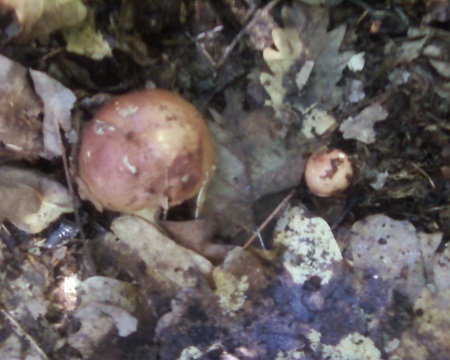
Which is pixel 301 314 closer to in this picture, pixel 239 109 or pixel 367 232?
pixel 367 232

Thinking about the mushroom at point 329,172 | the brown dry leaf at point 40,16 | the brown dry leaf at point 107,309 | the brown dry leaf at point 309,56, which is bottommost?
the brown dry leaf at point 107,309

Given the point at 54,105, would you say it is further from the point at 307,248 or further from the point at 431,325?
the point at 431,325

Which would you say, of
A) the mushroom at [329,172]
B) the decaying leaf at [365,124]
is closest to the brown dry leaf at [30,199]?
the mushroom at [329,172]

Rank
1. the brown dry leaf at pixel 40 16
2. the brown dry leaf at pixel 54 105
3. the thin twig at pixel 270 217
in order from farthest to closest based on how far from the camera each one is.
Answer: the thin twig at pixel 270 217
the brown dry leaf at pixel 54 105
the brown dry leaf at pixel 40 16

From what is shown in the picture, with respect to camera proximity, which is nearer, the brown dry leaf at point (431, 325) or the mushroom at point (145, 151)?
the mushroom at point (145, 151)

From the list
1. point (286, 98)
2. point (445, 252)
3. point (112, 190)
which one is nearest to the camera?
point (112, 190)

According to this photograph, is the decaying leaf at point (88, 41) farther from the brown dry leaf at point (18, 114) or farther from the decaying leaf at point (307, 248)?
the decaying leaf at point (307, 248)

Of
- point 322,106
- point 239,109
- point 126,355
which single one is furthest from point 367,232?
point 126,355

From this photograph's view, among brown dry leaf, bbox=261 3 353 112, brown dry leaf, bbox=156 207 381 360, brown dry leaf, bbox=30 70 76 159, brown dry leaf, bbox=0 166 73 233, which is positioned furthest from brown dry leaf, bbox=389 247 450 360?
brown dry leaf, bbox=30 70 76 159
